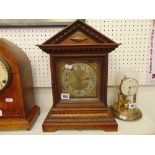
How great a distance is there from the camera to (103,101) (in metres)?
1.05

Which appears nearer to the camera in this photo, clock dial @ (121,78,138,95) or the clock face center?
the clock face center

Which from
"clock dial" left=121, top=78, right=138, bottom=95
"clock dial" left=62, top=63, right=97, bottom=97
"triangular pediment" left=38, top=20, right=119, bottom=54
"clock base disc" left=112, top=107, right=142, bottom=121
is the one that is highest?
"triangular pediment" left=38, top=20, right=119, bottom=54

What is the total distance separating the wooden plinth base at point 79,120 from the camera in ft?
3.30

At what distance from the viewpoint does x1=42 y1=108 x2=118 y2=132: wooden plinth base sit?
101cm

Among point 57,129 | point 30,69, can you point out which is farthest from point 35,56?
point 57,129

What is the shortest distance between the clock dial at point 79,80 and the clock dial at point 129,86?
7.9 inches

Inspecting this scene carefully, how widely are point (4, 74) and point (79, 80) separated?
365 millimetres

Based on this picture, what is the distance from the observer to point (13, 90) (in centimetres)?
102

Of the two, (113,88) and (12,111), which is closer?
(12,111)

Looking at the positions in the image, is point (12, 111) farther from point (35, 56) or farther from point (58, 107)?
point (35, 56)

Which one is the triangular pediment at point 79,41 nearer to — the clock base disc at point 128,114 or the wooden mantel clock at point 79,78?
the wooden mantel clock at point 79,78

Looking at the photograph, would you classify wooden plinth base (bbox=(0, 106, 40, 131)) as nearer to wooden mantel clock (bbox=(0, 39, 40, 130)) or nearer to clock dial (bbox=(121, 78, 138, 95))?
wooden mantel clock (bbox=(0, 39, 40, 130))

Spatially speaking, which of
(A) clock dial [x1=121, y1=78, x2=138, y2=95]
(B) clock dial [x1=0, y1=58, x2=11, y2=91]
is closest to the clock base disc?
(A) clock dial [x1=121, y1=78, x2=138, y2=95]

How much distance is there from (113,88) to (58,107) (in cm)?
41
